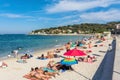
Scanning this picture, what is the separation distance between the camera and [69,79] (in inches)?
501

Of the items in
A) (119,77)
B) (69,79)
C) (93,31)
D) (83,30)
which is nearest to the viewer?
(119,77)

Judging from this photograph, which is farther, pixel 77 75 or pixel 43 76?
pixel 77 75

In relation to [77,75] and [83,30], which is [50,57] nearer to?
[77,75]

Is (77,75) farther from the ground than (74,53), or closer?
closer

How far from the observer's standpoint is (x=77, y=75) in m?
13.8

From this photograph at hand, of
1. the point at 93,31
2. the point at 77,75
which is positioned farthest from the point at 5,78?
the point at 93,31

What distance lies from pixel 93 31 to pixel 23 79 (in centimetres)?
16820

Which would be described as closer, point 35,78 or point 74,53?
point 35,78

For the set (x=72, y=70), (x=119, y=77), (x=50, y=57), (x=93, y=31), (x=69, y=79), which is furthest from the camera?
(x=93, y=31)

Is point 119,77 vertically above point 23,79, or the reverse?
point 119,77

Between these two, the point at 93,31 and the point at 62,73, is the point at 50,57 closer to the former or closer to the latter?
the point at 62,73

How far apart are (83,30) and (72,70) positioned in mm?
180088

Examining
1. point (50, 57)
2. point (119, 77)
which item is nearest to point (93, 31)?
point (50, 57)

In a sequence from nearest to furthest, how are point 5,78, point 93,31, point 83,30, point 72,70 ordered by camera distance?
point 5,78, point 72,70, point 93,31, point 83,30
